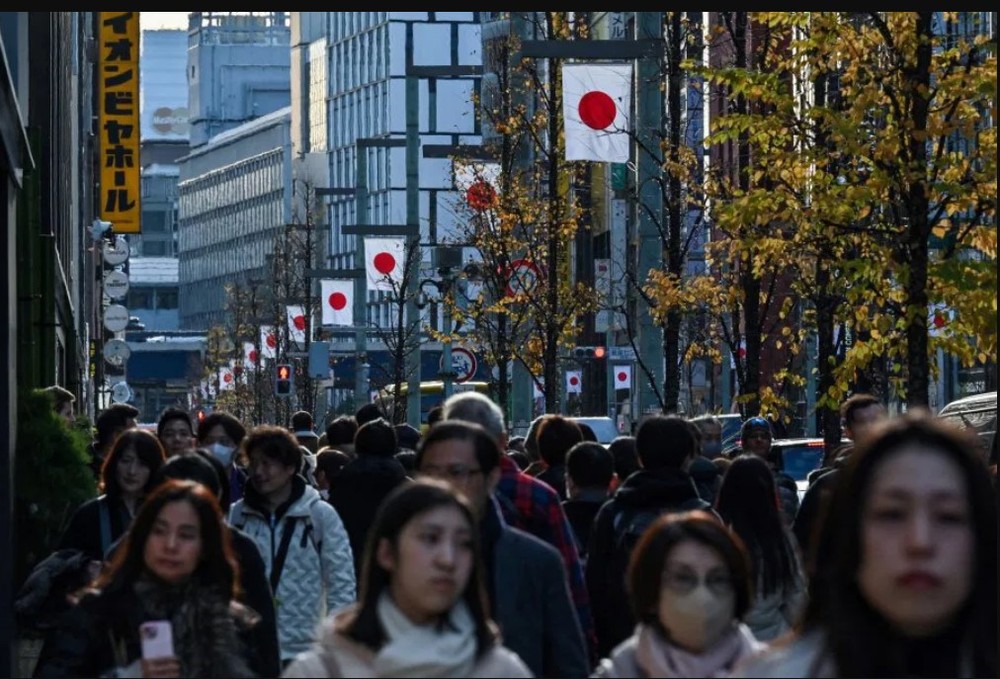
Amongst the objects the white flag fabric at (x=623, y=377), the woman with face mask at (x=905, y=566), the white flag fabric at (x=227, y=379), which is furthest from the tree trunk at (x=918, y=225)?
the white flag fabric at (x=227, y=379)

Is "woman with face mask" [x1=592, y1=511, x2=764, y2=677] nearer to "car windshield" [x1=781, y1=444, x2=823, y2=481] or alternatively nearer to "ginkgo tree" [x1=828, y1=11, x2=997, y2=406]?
"ginkgo tree" [x1=828, y1=11, x2=997, y2=406]

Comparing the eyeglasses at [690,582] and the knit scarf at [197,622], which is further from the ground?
the eyeglasses at [690,582]

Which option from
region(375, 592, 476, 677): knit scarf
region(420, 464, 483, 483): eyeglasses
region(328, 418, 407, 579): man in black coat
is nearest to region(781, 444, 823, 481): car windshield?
region(328, 418, 407, 579): man in black coat

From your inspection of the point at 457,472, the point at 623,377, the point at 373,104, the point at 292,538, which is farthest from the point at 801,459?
the point at 373,104

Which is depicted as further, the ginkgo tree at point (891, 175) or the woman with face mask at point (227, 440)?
the ginkgo tree at point (891, 175)

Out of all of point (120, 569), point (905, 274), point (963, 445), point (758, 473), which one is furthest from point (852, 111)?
point (963, 445)

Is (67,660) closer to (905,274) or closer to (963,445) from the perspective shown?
(963,445)

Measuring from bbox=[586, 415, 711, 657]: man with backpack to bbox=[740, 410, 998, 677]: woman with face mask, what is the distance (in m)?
5.48

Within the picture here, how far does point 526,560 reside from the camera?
7562mm

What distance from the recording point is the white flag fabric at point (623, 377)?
59.5m

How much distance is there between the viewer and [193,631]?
6.58 metres

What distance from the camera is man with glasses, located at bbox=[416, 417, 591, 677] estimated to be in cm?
754

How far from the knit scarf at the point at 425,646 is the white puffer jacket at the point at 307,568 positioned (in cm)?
504

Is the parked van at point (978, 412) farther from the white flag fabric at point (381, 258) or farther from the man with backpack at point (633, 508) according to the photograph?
the white flag fabric at point (381, 258)
